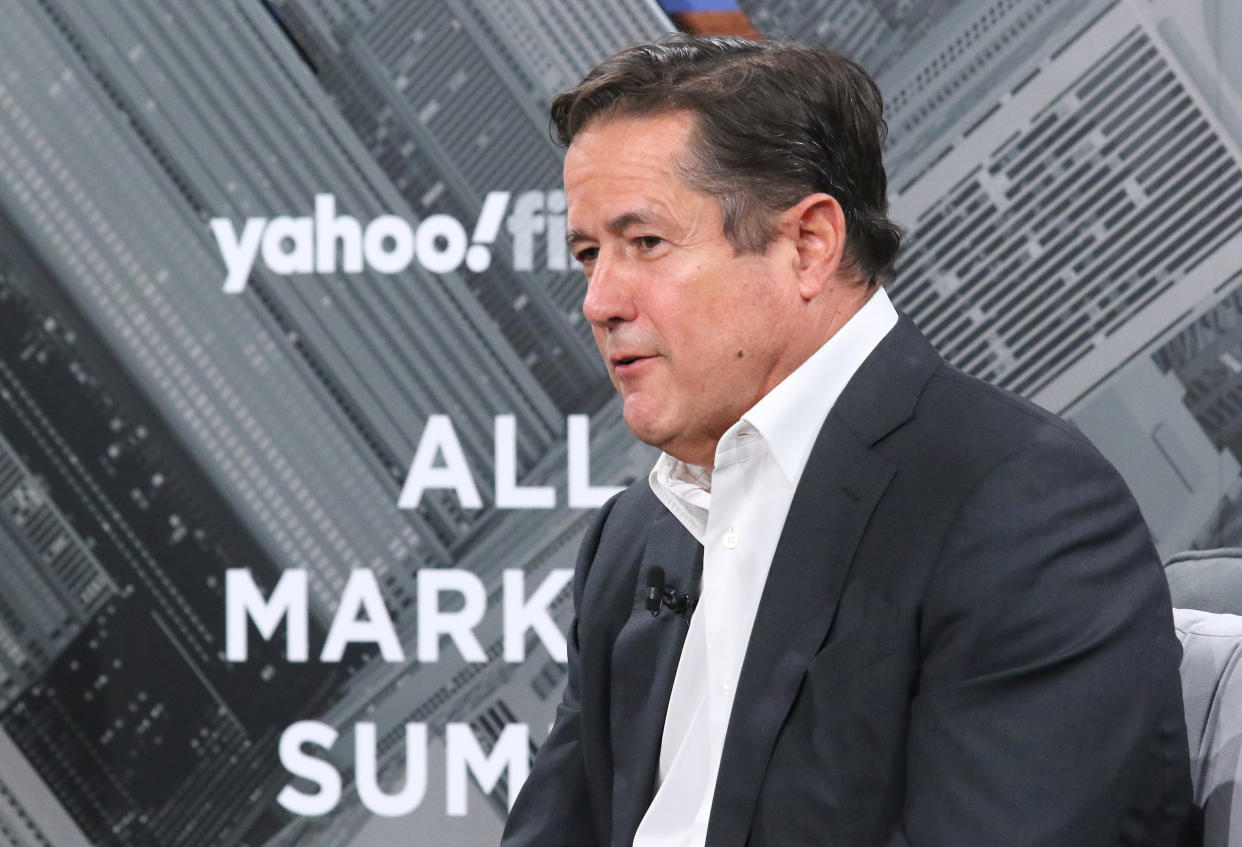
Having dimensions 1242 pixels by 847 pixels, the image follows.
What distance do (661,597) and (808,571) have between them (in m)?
0.24

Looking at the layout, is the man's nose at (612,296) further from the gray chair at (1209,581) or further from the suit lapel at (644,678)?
the gray chair at (1209,581)

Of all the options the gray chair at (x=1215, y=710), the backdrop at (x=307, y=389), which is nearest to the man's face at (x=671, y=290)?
the gray chair at (x=1215, y=710)

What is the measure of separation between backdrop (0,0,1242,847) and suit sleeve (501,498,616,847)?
1006 millimetres

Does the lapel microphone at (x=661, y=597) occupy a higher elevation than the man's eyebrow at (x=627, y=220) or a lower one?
lower

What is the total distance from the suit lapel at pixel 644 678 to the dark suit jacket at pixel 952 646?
17 cm

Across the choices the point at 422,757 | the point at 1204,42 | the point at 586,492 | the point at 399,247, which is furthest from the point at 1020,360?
the point at 422,757

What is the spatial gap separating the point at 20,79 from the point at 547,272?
110cm

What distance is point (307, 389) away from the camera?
249cm

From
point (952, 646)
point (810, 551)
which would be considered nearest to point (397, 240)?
point (810, 551)

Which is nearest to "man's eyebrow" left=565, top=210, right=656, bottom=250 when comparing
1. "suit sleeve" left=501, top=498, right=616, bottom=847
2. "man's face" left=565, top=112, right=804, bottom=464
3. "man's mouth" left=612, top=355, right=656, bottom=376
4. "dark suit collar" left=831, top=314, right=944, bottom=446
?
"man's face" left=565, top=112, right=804, bottom=464

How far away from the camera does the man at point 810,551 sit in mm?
991

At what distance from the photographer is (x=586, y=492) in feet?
8.05

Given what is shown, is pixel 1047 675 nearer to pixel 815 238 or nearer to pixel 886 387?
pixel 886 387

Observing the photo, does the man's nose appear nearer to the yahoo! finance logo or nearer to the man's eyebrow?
the man's eyebrow
